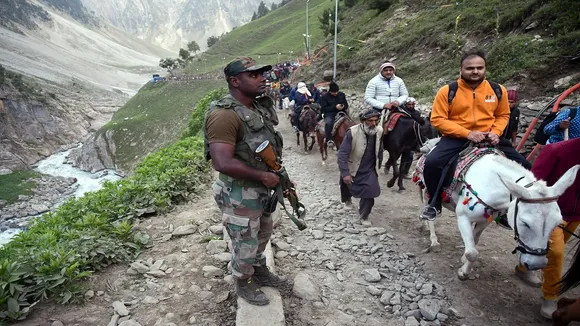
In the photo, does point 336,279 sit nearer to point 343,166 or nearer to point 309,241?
point 309,241

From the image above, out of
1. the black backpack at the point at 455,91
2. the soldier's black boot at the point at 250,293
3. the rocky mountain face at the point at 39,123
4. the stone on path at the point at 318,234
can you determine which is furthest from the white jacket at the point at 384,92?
the rocky mountain face at the point at 39,123

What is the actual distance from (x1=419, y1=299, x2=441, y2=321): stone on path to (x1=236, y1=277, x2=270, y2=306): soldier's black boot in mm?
1622

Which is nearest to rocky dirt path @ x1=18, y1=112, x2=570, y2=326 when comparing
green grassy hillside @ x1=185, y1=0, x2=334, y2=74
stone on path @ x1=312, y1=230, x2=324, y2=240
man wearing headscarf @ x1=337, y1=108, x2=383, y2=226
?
stone on path @ x1=312, y1=230, x2=324, y2=240

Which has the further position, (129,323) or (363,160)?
(363,160)

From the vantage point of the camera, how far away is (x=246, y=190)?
277 centimetres

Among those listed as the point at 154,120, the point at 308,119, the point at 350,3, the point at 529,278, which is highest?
the point at 350,3

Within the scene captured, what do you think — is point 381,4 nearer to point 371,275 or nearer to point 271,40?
point 371,275

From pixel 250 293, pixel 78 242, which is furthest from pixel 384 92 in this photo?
pixel 78 242

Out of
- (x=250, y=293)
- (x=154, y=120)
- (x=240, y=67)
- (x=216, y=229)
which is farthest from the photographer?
(x=154, y=120)

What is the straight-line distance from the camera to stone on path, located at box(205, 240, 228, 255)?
4.19 metres

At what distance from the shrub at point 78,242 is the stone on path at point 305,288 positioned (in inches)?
81.2

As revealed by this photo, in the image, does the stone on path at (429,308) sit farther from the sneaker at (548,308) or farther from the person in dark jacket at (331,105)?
the person in dark jacket at (331,105)

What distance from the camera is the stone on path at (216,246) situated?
419cm

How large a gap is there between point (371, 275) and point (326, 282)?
0.56 m
